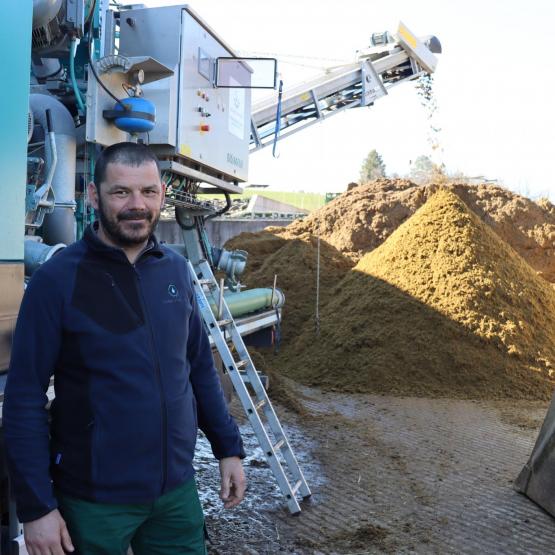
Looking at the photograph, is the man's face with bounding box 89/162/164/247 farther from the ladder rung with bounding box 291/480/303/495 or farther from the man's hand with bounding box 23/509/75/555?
the ladder rung with bounding box 291/480/303/495

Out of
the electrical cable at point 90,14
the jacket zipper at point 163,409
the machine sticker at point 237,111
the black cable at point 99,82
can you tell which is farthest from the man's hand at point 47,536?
the machine sticker at point 237,111

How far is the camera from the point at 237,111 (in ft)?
22.1

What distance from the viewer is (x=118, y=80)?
14.2 ft

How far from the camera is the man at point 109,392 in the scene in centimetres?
208

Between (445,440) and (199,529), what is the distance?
4725mm

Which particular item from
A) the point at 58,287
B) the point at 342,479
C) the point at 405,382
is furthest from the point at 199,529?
the point at 405,382

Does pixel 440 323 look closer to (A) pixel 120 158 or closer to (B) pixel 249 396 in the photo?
(B) pixel 249 396

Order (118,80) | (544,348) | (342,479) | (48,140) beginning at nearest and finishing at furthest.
Result: (48,140) < (118,80) < (342,479) < (544,348)

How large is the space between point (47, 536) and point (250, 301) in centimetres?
459

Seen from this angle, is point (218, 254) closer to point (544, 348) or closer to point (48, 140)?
point (48, 140)

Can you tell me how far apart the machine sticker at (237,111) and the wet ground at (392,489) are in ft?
9.30

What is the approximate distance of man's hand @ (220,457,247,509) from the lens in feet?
8.30

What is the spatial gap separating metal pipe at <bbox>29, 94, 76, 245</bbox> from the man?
1.75 m

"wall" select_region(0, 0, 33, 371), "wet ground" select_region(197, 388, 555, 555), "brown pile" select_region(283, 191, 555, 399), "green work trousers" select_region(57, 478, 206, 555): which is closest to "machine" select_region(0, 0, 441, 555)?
"wall" select_region(0, 0, 33, 371)
